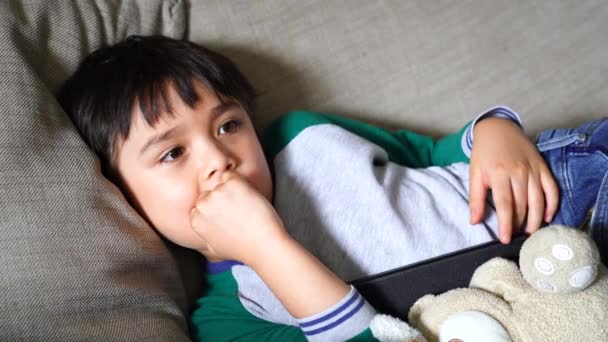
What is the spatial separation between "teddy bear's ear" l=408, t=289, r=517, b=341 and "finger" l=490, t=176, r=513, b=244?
14 cm

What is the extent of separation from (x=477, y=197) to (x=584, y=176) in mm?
145

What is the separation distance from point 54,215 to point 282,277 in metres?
0.27

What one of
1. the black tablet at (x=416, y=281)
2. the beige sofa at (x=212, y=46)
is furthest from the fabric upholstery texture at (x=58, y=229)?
the black tablet at (x=416, y=281)

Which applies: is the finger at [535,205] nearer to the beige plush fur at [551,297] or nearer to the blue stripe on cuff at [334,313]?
the beige plush fur at [551,297]

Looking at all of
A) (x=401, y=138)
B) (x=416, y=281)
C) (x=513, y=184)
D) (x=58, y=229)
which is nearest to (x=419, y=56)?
(x=401, y=138)

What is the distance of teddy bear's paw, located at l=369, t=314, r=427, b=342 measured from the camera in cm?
55

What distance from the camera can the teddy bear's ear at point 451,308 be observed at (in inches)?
21.3

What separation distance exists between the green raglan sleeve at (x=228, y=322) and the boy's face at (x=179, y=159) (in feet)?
0.33

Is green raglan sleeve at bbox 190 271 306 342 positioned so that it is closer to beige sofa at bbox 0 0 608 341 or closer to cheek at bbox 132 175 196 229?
beige sofa at bbox 0 0 608 341

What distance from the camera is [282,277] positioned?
62 centimetres

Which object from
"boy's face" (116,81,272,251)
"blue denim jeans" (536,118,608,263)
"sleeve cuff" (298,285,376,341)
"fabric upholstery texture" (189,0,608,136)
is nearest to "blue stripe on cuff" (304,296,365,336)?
"sleeve cuff" (298,285,376,341)

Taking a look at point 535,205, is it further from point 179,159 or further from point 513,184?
point 179,159

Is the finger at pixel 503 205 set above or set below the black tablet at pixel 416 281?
above

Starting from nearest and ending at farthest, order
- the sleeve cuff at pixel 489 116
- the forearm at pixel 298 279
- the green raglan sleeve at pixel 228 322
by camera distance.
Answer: the forearm at pixel 298 279 < the green raglan sleeve at pixel 228 322 < the sleeve cuff at pixel 489 116
